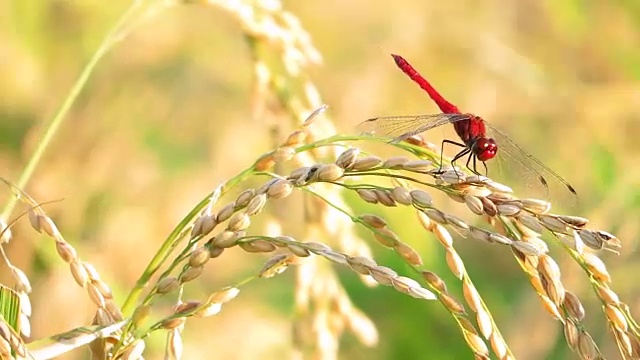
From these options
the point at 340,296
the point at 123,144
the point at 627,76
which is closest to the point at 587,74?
the point at 627,76

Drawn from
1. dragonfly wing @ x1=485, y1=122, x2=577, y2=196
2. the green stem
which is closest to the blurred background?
the green stem

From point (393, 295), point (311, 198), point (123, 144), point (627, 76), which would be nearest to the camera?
point (311, 198)

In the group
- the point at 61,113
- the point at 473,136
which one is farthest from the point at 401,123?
the point at 61,113

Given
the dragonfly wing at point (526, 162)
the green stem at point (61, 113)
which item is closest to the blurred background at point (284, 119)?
the green stem at point (61, 113)

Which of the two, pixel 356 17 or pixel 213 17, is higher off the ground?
pixel 213 17

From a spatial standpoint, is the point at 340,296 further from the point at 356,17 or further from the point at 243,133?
the point at 356,17

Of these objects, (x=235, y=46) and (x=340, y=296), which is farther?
(x=235, y=46)

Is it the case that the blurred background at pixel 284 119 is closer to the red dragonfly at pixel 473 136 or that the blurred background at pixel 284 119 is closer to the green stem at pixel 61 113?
the green stem at pixel 61 113
